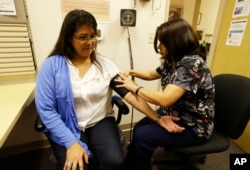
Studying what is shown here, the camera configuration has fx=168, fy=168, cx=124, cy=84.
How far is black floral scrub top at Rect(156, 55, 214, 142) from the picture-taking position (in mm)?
951

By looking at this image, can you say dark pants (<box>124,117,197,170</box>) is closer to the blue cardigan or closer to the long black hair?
the blue cardigan

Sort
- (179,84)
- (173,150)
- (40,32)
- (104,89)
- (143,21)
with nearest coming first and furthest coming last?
(179,84)
(173,150)
(104,89)
(40,32)
(143,21)

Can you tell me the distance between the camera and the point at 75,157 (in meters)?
0.93

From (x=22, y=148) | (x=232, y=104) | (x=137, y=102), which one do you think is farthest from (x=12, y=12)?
(x=232, y=104)

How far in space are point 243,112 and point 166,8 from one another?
48.0 inches

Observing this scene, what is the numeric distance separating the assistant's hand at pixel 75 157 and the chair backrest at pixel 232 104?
0.97 m

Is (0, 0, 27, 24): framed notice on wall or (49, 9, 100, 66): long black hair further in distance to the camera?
(0, 0, 27, 24): framed notice on wall

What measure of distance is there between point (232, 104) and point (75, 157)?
3.48 feet

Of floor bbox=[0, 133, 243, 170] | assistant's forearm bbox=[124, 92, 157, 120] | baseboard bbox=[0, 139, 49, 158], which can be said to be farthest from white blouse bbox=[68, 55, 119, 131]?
baseboard bbox=[0, 139, 49, 158]

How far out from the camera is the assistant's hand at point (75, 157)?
0.91 m

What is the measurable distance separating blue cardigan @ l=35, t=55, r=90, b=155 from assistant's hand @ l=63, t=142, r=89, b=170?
0.11ft

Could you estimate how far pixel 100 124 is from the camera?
1202mm

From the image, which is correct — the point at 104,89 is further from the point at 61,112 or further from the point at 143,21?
the point at 143,21

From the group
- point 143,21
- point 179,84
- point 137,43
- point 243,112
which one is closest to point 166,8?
point 143,21
